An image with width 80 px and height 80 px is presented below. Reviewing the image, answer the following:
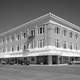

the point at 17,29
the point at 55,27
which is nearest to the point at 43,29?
the point at 55,27

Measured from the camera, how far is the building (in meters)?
47.2

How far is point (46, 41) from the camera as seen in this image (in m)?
47.5

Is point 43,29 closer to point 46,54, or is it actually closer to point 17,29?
point 46,54

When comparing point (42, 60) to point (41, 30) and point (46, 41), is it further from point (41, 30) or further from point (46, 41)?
point (41, 30)

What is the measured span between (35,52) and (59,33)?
32.1 feet

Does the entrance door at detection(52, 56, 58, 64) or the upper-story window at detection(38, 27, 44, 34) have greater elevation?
the upper-story window at detection(38, 27, 44, 34)

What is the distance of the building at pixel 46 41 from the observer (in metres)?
47.2

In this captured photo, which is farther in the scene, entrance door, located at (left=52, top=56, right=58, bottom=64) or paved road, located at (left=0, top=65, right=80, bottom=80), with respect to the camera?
entrance door, located at (left=52, top=56, right=58, bottom=64)

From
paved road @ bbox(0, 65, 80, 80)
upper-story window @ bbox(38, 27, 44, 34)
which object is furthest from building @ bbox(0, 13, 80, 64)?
paved road @ bbox(0, 65, 80, 80)

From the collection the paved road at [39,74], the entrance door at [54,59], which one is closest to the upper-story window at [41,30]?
the entrance door at [54,59]

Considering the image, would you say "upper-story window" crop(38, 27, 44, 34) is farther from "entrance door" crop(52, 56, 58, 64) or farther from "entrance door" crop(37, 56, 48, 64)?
"entrance door" crop(52, 56, 58, 64)

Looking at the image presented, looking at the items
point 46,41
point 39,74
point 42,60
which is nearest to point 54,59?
point 42,60

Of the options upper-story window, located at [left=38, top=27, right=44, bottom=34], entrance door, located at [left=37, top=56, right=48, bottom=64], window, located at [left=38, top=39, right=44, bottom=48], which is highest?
upper-story window, located at [left=38, top=27, right=44, bottom=34]

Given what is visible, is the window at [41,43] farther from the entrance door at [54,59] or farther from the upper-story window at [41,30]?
the entrance door at [54,59]
